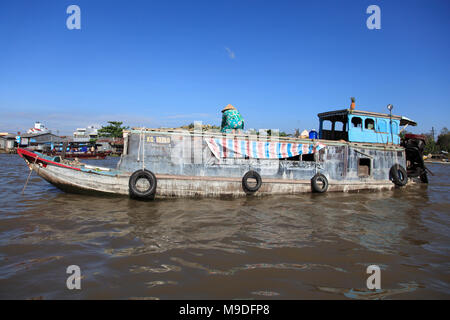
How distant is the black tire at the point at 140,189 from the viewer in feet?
25.7

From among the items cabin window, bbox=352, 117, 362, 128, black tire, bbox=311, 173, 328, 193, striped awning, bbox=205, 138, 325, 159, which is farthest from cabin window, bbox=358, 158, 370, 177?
striped awning, bbox=205, 138, 325, 159

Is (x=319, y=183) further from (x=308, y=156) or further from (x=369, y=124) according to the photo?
(x=369, y=124)

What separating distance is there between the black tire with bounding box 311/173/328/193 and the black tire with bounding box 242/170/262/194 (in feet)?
8.08

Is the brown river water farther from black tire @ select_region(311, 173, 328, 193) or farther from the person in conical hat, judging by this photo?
the person in conical hat

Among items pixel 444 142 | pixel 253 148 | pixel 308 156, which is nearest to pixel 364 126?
pixel 308 156

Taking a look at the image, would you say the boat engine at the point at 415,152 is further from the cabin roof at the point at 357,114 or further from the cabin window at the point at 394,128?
the cabin window at the point at 394,128

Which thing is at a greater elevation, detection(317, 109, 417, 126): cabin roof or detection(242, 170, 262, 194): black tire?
detection(317, 109, 417, 126): cabin roof

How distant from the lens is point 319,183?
10.3 m

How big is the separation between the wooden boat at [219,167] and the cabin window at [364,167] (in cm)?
5

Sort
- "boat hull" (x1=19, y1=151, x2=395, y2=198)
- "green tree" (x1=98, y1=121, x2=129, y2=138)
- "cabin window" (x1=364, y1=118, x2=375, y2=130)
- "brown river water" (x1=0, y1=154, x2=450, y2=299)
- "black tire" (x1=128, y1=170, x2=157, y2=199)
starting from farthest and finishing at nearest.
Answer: "green tree" (x1=98, y1=121, x2=129, y2=138) → "cabin window" (x1=364, y1=118, x2=375, y2=130) → "boat hull" (x1=19, y1=151, x2=395, y2=198) → "black tire" (x1=128, y1=170, x2=157, y2=199) → "brown river water" (x1=0, y1=154, x2=450, y2=299)

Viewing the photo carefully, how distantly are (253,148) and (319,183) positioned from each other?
3.26m

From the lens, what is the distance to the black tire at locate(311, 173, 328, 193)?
10.1 metres
